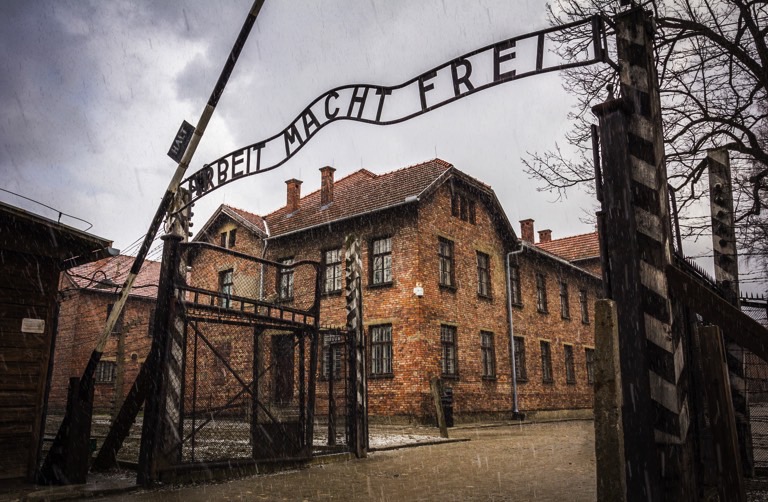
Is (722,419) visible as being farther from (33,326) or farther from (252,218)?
(252,218)

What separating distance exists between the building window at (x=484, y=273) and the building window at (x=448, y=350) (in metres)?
2.68

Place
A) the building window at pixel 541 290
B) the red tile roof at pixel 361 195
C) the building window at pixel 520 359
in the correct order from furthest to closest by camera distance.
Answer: the building window at pixel 541 290 < the building window at pixel 520 359 < the red tile roof at pixel 361 195

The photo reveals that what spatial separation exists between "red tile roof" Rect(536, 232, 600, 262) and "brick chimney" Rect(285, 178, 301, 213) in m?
14.0

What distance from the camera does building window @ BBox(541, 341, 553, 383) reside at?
24.1m

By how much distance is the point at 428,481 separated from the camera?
6.57 metres

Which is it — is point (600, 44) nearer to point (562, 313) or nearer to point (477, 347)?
point (477, 347)

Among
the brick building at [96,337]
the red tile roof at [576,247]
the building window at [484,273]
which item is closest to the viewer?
the building window at [484,273]

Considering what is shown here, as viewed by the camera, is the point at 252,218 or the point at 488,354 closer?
the point at 488,354

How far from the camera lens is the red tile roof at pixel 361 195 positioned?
1916 centimetres

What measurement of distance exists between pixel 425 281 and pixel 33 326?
12501mm

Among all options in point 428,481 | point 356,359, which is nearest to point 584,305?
point 356,359

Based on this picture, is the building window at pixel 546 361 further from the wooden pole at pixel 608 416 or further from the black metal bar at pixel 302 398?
A: the wooden pole at pixel 608 416

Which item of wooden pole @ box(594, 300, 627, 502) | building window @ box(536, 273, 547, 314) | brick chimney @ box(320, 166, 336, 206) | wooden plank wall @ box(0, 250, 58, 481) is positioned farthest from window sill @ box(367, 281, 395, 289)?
wooden pole @ box(594, 300, 627, 502)

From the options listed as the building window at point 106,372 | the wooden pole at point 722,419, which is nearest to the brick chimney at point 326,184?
the building window at point 106,372
